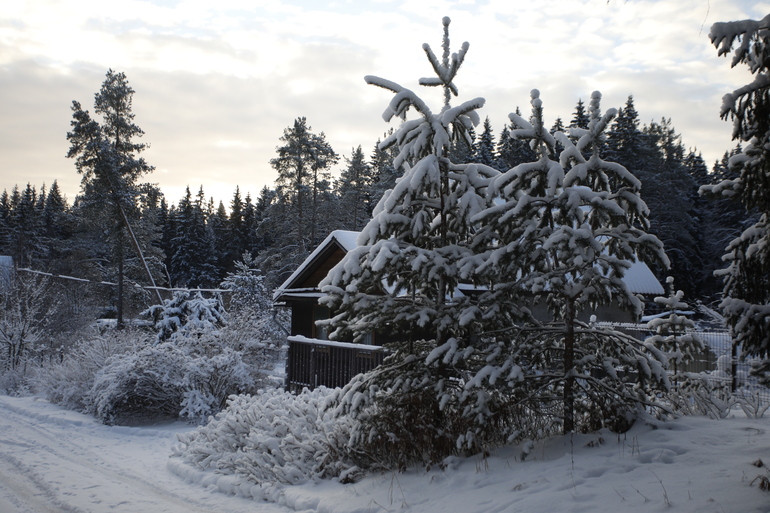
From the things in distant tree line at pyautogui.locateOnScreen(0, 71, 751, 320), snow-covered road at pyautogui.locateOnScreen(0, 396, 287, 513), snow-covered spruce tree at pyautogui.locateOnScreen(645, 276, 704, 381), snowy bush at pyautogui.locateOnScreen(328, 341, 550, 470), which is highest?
distant tree line at pyautogui.locateOnScreen(0, 71, 751, 320)

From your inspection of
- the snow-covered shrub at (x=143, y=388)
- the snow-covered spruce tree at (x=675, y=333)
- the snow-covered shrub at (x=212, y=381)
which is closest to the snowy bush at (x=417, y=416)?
the snow-covered spruce tree at (x=675, y=333)

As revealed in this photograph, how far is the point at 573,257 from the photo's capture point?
5.62 meters

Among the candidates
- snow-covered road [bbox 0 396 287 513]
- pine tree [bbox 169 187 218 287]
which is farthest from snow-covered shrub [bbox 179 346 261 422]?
pine tree [bbox 169 187 218 287]

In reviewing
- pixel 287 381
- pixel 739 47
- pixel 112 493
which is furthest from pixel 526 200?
pixel 287 381

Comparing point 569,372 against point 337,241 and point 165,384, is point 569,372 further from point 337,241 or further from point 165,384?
point 337,241

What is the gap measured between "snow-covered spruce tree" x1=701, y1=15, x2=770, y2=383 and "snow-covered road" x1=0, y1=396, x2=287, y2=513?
5.20 meters

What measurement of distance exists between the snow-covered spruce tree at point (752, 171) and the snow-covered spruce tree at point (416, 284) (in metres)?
2.54

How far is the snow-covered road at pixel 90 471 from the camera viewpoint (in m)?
6.35

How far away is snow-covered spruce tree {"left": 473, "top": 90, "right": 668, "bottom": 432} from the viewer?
5617 millimetres

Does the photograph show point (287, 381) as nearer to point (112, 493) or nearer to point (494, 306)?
point (112, 493)

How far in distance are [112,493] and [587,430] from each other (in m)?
6.06

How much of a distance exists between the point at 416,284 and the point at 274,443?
119 inches

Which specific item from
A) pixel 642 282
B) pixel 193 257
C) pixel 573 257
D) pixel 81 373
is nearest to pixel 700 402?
pixel 573 257

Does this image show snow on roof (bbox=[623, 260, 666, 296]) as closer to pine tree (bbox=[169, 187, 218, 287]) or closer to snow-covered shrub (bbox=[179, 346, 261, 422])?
snow-covered shrub (bbox=[179, 346, 261, 422])
